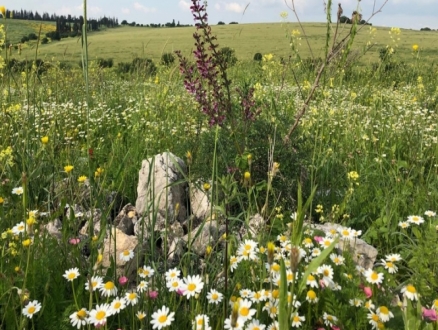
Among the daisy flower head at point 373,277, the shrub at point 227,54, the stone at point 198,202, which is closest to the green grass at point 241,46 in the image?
the shrub at point 227,54

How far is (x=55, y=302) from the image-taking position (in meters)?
1.81

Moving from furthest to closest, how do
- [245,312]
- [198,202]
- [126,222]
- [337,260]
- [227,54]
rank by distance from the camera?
[227,54] < [198,202] < [126,222] < [337,260] < [245,312]

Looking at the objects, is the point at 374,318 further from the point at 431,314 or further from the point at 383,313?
the point at 431,314

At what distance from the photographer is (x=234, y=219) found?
195 cm

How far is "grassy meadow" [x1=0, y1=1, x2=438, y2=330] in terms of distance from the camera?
1.60 meters

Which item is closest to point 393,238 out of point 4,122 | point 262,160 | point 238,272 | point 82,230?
point 262,160

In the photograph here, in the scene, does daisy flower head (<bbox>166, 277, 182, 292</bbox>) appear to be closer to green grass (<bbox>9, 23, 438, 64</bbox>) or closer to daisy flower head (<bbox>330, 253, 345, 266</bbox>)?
daisy flower head (<bbox>330, 253, 345, 266</bbox>)

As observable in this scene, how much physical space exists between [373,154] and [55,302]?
3109 millimetres

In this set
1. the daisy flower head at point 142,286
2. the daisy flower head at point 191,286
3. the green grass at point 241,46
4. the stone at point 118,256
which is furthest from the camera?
the green grass at point 241,46

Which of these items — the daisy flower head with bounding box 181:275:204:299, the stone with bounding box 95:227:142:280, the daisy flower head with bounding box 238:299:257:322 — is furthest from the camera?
the stone with bounding box 95:227:142:280

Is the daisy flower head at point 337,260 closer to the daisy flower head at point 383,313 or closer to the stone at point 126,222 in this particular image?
the daisy flower head at point 383,313

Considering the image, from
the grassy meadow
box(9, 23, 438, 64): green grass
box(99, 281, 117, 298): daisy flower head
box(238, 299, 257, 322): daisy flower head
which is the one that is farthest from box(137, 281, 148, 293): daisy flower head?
box(9, 23, 438, 64): green grass

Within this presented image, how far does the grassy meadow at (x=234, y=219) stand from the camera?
1600 mm

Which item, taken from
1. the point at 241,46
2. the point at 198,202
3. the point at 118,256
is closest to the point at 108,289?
the point at 118,256
